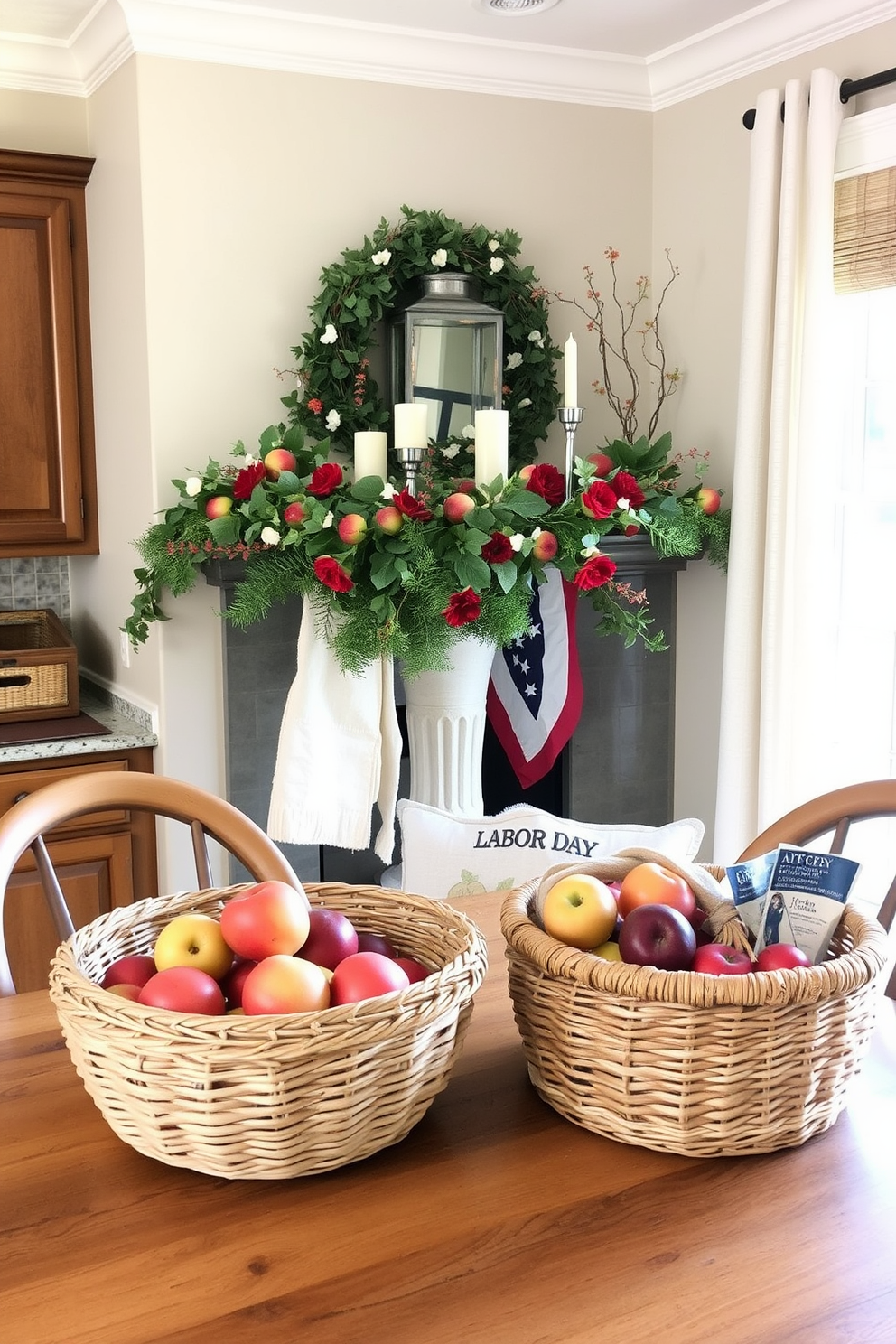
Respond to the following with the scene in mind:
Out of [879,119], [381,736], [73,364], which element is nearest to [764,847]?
[381,736]

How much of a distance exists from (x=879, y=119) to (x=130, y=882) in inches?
91.8

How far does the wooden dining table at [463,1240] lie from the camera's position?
0.86 m

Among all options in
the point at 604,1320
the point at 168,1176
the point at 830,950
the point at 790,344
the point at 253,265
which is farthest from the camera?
the point at 253,265

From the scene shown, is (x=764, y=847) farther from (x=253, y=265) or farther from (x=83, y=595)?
(x=83, y=595)

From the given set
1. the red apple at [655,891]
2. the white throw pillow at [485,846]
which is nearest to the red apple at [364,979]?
the red apple at [655,891]

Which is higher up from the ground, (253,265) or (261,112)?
(261,112)

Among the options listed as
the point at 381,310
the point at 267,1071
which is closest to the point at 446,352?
the point at 381,310

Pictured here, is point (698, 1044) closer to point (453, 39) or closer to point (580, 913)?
point (580, 913)

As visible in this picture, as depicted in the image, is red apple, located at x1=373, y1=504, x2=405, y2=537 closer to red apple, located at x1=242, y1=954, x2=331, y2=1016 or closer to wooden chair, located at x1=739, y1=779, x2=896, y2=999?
wooden chair, located at x1=739, y1=779, x2=896, y2=999

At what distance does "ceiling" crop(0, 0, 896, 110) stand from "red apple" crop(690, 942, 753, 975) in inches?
86.7

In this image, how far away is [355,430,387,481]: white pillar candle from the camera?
8.63 feet

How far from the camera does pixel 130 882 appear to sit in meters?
2.99

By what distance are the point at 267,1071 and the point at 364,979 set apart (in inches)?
4.8

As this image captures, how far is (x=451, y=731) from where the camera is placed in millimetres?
2861
